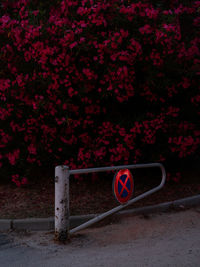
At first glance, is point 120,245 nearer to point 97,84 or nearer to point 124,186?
point 124,186

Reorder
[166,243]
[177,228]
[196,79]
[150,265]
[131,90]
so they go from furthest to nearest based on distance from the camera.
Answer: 1. [196,79]
2. [131,90]
3. [177,228]
4. [166,243]
5. [150,265]

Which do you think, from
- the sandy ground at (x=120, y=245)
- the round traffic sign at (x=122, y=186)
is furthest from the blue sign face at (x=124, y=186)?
the sandy ground at (x=120, y=245)

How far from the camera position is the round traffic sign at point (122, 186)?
526 cm

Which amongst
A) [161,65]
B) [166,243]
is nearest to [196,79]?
[161,65]

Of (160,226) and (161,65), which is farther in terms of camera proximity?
(161,65)

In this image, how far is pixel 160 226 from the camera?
18.4ft

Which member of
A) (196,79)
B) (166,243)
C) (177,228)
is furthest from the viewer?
(196,79)

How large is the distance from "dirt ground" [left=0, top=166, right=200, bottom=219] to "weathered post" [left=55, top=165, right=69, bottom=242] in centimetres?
100

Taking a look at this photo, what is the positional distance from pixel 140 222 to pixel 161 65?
103 inches

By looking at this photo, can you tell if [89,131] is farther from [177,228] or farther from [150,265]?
[150,265]

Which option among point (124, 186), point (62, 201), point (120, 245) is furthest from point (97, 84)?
point (120, 245)

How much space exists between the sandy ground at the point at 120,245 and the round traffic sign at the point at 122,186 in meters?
0.47

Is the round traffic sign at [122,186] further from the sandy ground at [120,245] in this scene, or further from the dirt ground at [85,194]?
the dirt ground at [85,194]

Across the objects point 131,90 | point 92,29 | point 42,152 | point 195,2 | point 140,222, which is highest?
point 195,2
